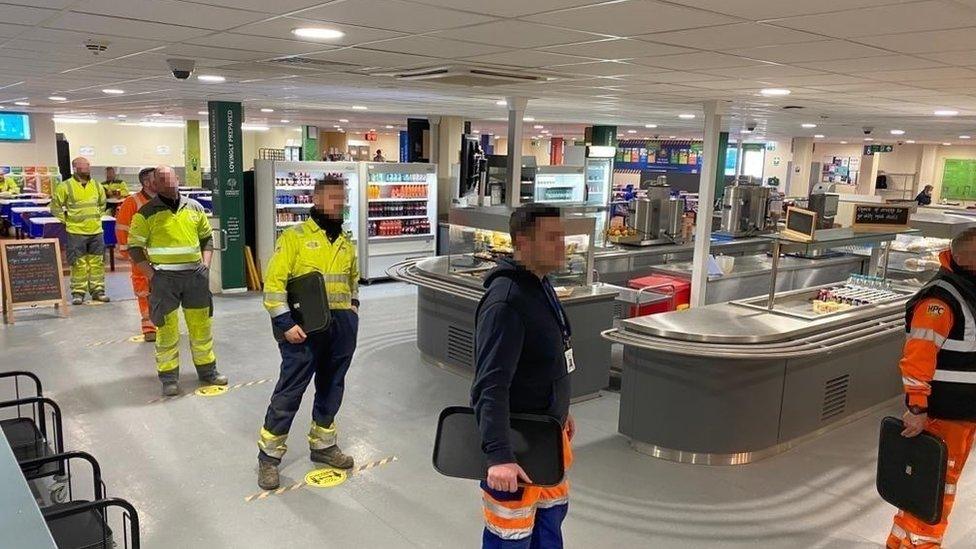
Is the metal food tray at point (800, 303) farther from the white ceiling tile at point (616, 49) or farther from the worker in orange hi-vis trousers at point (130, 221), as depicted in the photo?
the worker in orange hi-vis trousers at point (130, 221)

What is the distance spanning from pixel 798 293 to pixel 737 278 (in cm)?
233

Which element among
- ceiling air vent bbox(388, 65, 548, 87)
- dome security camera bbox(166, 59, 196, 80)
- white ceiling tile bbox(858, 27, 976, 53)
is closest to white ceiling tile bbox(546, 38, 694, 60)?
white ceiling tile bbox(858, 27, 976, 53)

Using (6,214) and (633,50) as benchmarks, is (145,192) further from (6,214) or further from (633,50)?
(6,214)

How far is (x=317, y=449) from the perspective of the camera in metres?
4.41

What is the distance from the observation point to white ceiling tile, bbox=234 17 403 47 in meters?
3.42

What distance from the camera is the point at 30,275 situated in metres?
7.87

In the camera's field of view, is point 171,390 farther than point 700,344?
Yes

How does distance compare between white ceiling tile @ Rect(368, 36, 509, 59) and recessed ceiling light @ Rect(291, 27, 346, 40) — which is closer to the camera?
recessed ceiling light @ Rect(291, 27, 346, 40)

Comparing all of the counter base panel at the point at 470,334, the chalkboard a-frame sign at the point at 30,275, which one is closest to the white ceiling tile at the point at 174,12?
the counter base panel at the point at 470,334

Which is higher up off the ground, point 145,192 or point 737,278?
point 145,192

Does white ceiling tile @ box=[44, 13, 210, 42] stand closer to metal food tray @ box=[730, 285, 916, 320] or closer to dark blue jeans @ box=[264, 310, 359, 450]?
dark blue jeans @ box=[264, 310, 359, 450]

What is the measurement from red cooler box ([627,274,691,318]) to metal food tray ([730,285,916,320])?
1.58 metres

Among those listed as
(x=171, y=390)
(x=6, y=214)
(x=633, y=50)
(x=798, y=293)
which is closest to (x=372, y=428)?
(x=171, y=390)

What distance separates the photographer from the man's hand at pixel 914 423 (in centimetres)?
328
